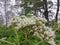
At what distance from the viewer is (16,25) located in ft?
3.33

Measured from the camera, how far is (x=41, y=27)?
3.28 feet

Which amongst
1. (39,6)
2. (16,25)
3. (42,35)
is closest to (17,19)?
(16,25)

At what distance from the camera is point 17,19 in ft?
3.39

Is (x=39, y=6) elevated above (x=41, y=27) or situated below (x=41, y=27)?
below

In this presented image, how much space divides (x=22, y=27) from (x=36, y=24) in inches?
2.5

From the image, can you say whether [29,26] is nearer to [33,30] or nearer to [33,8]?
[33,30]

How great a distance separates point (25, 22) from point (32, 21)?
3 centimetres

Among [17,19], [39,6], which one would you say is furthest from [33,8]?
[17,19]

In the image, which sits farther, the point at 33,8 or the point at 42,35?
the point at 33,8

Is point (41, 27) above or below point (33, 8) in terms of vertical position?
above

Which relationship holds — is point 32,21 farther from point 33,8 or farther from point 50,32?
point 33,8

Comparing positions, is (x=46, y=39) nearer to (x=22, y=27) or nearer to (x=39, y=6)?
(x=22, y=27)

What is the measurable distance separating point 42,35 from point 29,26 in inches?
2.5

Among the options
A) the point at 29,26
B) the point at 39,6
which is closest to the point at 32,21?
the point at 29,26
